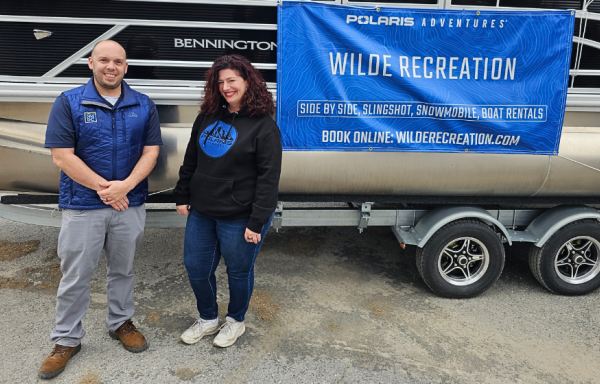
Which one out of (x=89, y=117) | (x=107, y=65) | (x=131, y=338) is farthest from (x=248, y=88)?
(x=131, y=338)

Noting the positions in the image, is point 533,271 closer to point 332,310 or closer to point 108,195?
point 332,310

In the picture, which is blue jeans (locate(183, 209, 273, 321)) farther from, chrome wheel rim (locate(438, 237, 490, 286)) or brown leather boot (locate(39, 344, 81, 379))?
chrome wheel rim (locate(438, 237, 490, 286))

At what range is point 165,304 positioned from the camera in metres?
3.83

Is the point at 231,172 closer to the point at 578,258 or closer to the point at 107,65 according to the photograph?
the point at 107,65

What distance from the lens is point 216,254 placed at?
318 centimetres

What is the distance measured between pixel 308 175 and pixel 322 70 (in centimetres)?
79

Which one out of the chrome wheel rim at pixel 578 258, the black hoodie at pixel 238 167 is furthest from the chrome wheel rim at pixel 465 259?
the black hoodie at pixel 238 167

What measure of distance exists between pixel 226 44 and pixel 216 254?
149cm

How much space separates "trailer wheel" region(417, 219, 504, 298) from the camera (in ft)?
13.0

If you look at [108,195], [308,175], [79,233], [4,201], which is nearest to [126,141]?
[108,195]

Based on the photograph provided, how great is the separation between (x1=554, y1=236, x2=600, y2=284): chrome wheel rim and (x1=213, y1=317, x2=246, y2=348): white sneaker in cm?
270

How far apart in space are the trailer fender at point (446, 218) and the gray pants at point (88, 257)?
220 centimetres

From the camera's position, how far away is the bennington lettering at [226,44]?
11.3ft

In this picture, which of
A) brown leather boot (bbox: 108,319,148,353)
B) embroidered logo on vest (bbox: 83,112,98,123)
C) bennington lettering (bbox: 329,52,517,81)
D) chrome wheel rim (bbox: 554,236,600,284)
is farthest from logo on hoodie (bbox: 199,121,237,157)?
chrome wheel rim (bbox: 554,236,600,284)
